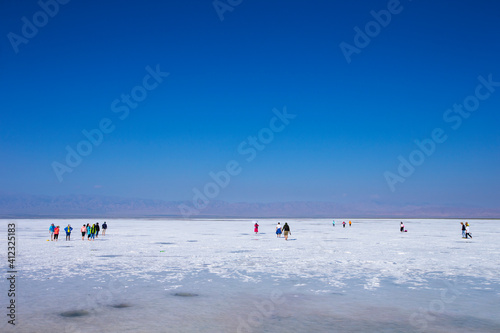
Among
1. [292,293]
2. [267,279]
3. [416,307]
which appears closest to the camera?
[416,307]

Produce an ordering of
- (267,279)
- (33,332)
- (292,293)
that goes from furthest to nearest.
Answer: (267,279) < (292,293) < (33,332)

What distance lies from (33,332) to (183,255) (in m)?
12.3

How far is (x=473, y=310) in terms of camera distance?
8562mm

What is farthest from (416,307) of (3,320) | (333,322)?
(3,320)

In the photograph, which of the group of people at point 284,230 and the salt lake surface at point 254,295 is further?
the group of people at point 284,230

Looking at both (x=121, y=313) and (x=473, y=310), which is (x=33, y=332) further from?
(x=473, y=310)

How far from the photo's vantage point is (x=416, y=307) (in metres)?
8.84

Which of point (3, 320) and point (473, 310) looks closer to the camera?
point (3, 320)

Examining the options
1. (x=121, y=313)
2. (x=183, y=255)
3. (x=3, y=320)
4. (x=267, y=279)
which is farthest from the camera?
(x=183, y=255)

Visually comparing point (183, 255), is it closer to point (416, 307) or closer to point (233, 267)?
point (233, 267)

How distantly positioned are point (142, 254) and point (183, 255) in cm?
217

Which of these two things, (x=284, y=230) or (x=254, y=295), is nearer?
(x=254, y=295)

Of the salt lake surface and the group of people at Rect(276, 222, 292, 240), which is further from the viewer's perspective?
the group of people at Rect(276, 222, 292, 240)

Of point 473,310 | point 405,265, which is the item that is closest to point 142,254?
point 405,265
